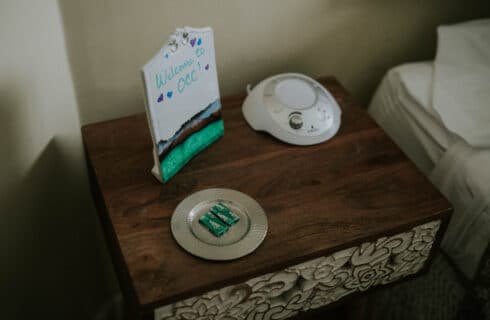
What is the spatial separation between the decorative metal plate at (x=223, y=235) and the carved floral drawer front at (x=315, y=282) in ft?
0.17

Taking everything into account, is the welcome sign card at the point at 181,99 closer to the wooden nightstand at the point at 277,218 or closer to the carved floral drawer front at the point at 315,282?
the wooden nightstand at the point at 277,218

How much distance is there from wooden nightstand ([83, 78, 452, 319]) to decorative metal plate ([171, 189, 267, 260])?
1 cm

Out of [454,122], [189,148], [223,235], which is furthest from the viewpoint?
[454,122]

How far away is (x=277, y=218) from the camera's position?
85 cm

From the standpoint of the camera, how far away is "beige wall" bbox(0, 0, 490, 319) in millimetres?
895

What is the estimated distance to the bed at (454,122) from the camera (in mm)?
1004

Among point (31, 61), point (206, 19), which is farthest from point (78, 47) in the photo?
point (206, 19)

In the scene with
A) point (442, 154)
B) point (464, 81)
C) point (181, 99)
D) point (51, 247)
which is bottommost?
point (51, 247)

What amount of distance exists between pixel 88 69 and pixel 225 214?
1.26 ft

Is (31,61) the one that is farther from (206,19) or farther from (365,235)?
(365,235)

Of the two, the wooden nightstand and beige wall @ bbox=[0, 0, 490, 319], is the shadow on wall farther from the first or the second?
the wooden nightstand

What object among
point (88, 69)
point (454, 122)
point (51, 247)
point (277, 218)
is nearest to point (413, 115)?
point (454, 122)

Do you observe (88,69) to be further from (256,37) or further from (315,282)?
(315,282)

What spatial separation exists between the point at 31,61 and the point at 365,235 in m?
0.58
